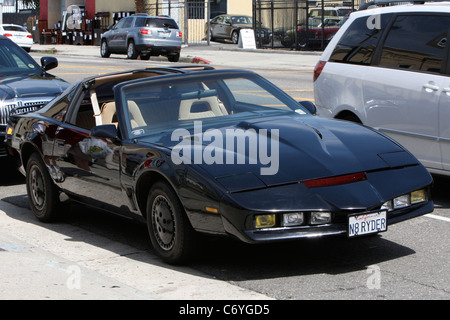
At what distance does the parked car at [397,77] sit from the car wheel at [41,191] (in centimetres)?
321

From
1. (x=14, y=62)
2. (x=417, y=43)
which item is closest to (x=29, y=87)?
(x=14, y=62)

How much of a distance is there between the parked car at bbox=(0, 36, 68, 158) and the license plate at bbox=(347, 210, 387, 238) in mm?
5557

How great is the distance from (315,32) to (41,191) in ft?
92.8

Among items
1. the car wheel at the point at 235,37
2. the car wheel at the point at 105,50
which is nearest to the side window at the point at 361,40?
the car wheel at the point at 105,50

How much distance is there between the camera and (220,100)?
712 cm

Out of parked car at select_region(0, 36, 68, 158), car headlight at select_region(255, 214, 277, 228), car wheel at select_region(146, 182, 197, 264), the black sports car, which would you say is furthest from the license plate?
parked car at select_region(0, 36, 68, 158)

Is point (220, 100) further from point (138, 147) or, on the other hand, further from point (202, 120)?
point (138, 147)

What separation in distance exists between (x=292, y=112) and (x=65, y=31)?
1869 inches

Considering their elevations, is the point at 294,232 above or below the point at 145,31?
below

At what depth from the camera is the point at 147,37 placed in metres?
32.3

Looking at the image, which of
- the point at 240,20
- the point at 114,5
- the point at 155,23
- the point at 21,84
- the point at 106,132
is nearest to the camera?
the point at 106,132

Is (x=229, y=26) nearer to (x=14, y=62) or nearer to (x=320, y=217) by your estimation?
(x=14, y=62)

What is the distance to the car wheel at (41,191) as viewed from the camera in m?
7.84

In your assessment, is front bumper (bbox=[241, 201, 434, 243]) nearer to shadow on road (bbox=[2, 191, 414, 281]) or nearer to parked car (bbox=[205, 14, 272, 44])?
shadow on road (bbox=[2, 191, 414, 281])
